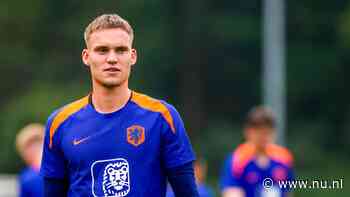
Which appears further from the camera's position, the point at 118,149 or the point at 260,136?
the point at 260,136

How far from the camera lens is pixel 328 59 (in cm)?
4194

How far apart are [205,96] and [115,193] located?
35.0 m

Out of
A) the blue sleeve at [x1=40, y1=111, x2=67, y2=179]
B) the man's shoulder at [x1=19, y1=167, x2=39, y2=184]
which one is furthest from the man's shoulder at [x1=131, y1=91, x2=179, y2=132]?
the man's shoulder at [x1=19, y1=167, x2=39, y2=184]

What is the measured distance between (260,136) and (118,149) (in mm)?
6006

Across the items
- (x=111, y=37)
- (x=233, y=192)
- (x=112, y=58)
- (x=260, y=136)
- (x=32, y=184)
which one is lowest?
(x=233, y=192)

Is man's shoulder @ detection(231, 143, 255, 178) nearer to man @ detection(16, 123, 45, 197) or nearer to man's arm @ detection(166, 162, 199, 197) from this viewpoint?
man @ detection(16, 123, 45, 197)

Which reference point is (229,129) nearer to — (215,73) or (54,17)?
(215,73)

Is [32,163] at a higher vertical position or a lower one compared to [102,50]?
lower

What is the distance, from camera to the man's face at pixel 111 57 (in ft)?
22.1

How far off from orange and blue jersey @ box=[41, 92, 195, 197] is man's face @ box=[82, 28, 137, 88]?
188 millimetres

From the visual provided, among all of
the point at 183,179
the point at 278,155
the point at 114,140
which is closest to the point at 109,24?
the point at 114,140

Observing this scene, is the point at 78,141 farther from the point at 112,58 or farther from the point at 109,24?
the point at 109,24

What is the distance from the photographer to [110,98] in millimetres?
6836

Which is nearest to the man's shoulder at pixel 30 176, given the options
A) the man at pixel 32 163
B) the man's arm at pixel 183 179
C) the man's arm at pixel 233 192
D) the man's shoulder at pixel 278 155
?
the man at pixel 32 163
